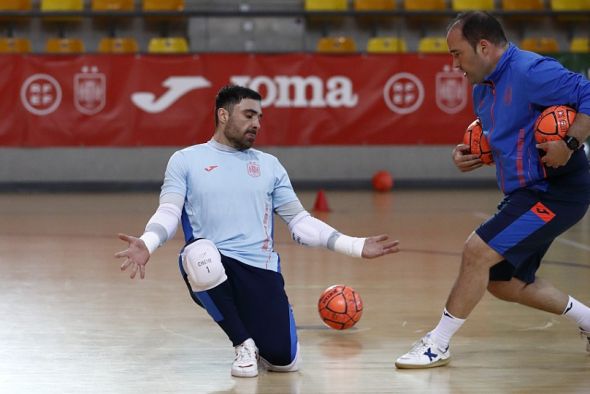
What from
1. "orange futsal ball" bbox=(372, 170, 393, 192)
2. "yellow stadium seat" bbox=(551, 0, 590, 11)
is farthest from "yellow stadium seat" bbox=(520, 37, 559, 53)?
"orange futsal ball" bbox=(372, 170, 393, 192)

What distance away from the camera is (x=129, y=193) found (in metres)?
17.3

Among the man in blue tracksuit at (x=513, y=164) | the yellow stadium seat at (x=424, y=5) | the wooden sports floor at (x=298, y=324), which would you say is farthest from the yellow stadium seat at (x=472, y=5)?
the man in blue tracksuit at (x=513, y=164)

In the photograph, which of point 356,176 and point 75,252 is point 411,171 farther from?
point 75,252

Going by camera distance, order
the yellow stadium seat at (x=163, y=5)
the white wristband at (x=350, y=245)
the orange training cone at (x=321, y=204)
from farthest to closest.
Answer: the yellow stadium seat at (x=163, y=5), the orange training cone at (x=321, y=204), the white wristband at (x=350, y=245)

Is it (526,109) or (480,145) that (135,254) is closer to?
(480,145)

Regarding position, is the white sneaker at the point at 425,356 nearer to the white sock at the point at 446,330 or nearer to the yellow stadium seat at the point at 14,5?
the white sock at the point at 446,330


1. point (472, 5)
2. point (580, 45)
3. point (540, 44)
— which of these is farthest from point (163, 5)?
point (580, 45)

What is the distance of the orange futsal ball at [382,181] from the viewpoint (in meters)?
17.8

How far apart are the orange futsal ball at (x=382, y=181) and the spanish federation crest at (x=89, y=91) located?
4.61 metres

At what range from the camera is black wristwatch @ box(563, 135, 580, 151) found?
17.6ft

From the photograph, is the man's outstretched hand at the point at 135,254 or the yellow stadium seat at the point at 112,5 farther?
the yellow stadium seat at the point at 112,5

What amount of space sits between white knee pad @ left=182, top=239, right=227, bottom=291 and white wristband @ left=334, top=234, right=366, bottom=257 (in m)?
0.63

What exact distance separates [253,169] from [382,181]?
11950 mm

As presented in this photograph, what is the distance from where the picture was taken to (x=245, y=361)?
554 cm
